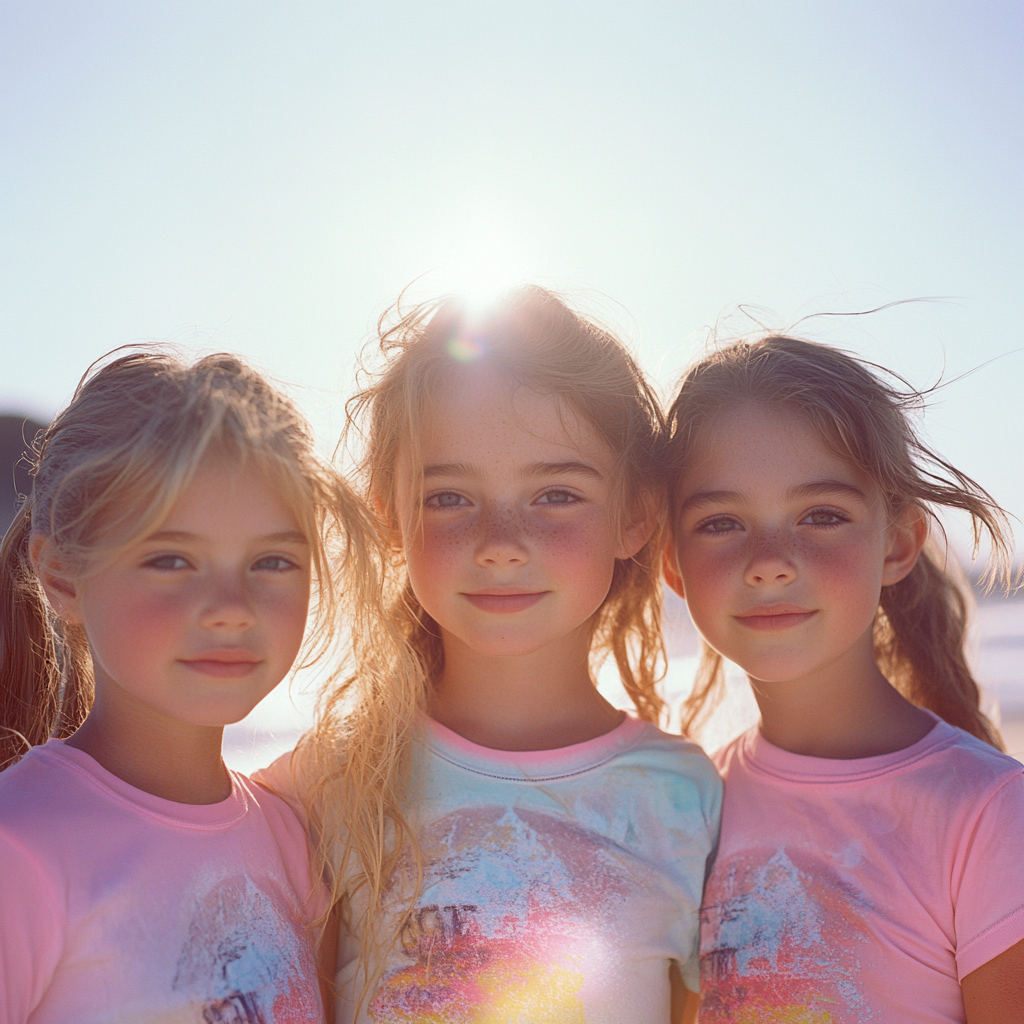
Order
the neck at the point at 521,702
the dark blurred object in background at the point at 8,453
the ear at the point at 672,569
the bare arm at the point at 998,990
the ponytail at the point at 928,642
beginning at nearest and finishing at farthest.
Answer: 1. the bare arm at the point at 998,990
2. the neck at the point at 521,702
3. the ear at the point at 672,569
4. the ponytail at the point at 928,642
5. the dark blurred object in background at the point at 8,453

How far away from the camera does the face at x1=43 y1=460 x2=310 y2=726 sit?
1.78 meters

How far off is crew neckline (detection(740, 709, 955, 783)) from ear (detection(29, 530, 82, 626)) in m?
1.61

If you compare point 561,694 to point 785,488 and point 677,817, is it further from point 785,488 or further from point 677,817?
point 785,488

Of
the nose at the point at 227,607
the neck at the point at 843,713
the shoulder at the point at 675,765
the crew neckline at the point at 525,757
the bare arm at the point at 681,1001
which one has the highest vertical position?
the nose at the point at 227,607

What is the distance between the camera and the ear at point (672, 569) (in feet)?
8.20

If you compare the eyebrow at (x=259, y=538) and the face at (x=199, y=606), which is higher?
the eyebrow at (x=259, y=538)

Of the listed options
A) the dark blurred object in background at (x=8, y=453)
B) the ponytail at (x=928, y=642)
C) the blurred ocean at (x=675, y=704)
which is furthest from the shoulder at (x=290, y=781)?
the dark blurred object in background at (x=8, y=453)

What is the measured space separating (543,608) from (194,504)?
2.72ft

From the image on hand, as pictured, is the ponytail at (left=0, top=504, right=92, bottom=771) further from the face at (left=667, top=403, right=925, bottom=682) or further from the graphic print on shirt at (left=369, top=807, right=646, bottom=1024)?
the face at (left=667, top=403, right=925, bottom=682)

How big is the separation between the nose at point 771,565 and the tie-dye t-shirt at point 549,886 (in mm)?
525

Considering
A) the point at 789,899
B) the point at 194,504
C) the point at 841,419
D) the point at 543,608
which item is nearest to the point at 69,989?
the point at 194,504

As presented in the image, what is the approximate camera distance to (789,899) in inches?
77.6

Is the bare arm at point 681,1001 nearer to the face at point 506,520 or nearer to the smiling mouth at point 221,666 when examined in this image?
the face at point 506,520

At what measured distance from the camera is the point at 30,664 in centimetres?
219
